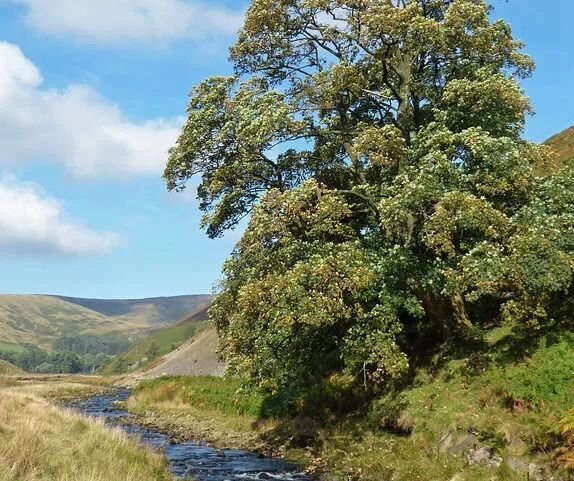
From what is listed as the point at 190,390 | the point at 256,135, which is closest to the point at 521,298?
the point at 256,135

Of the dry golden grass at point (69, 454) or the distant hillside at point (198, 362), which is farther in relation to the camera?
the distant hillside at point (198, 362)

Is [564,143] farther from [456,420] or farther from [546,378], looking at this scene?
[456,420]

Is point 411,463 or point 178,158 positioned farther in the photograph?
point 178,158

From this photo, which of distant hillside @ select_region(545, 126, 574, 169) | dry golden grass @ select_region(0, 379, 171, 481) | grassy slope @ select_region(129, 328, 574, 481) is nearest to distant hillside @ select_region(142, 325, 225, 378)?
distant hillside @ select_region(545, 126, 574, 169)

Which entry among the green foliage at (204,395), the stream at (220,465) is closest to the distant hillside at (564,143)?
the green foliage at (204,395)

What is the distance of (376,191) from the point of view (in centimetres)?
2445

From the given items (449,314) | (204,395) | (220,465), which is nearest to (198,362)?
(204,395)

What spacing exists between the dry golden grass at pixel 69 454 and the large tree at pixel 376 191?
5.55 metres

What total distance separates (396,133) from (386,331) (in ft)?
28.6

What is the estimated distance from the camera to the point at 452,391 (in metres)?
21.6

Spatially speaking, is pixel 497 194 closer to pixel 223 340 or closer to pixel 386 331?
pixel 386 331

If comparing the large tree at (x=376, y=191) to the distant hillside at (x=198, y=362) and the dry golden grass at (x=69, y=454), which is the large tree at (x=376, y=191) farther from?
the distant hillside at (x=198, y=362)

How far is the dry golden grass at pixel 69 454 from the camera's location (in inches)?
588

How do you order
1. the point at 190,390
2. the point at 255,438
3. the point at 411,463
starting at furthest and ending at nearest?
the point at 190,390
the point at 255,438
the point at 411,463
